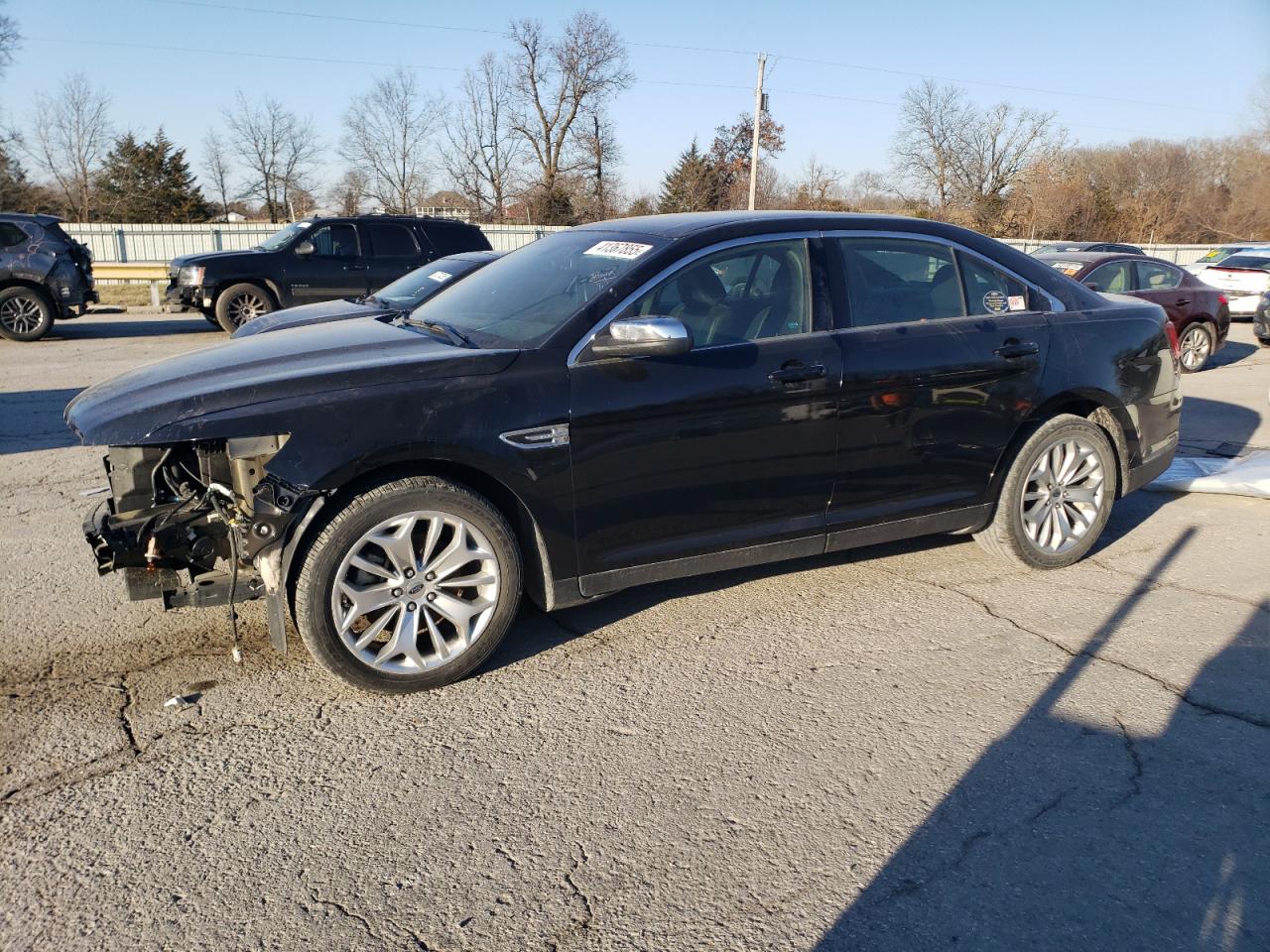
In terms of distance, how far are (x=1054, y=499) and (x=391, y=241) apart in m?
12.5

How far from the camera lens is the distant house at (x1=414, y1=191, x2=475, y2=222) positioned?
45125 mm

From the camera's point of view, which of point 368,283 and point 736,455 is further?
point 368,283

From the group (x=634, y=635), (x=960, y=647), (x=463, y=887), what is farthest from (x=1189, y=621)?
(x=463, y=887)

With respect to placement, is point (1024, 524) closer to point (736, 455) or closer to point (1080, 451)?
point (1080, 451)

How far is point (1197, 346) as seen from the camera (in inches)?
520

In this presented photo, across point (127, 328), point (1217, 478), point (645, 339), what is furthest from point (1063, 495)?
point (127, 328)

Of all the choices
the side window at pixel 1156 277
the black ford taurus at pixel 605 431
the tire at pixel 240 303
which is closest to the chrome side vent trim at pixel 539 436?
the black ford taurus at pixel 605 431

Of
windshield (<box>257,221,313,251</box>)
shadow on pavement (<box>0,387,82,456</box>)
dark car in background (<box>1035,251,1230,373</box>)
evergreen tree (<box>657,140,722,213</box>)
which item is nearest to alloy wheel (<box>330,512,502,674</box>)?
shadow on pavement (<box>0,387,82,456</box>)

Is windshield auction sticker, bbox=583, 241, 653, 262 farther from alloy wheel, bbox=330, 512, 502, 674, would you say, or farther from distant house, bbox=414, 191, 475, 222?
distant house, bbox=414, 191, 475, 222

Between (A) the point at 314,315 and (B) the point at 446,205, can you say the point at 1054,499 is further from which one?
(B) the point at 446,205

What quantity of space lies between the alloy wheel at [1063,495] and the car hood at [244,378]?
289 cm

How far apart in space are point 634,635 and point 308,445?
1.63 metres

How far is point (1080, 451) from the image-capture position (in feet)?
16.9

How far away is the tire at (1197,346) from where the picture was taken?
13.2 meters
